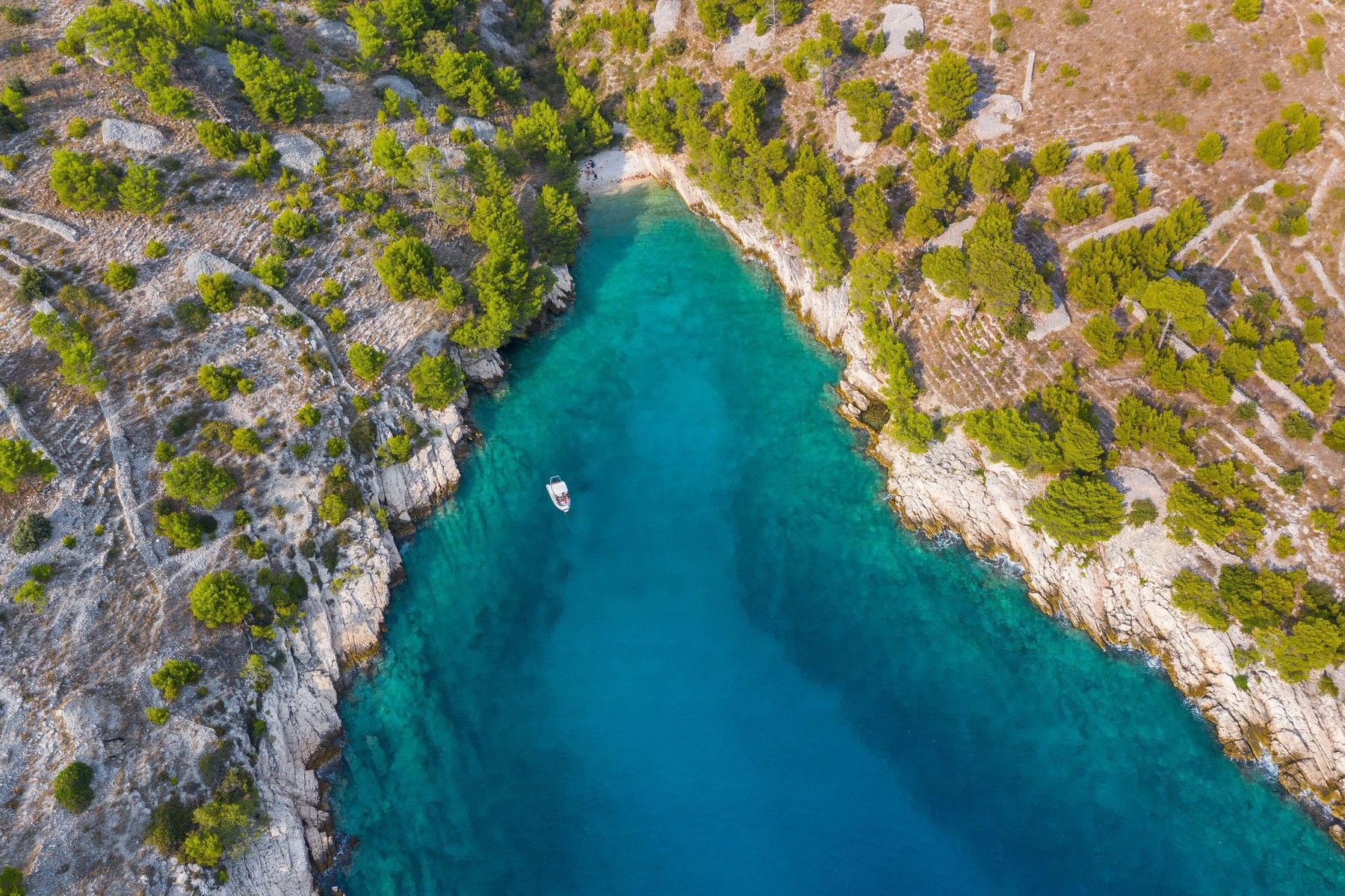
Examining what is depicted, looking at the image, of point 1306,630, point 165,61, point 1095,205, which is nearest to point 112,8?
point 165,61

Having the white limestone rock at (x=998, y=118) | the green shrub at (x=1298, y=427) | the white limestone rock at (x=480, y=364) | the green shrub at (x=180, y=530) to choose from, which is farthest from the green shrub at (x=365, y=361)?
the green shrub at (x=1298, y=427)

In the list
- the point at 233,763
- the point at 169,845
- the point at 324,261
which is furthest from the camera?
the point at 324,261

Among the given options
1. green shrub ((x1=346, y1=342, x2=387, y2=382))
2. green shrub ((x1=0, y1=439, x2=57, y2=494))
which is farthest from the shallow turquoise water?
green shrub ((x1=0, y1=439, x2=57, y2=494))

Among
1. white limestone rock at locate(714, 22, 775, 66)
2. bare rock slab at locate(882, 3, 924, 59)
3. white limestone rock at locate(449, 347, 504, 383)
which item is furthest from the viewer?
white limestone rock at locate(714, 22, 775, 66)

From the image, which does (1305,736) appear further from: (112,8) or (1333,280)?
(112,8)

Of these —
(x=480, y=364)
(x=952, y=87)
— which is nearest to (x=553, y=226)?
(x=480, y=364)

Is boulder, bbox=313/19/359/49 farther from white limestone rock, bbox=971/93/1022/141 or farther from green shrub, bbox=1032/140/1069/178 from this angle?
green shrub, bbox=1032/140/1069/178
